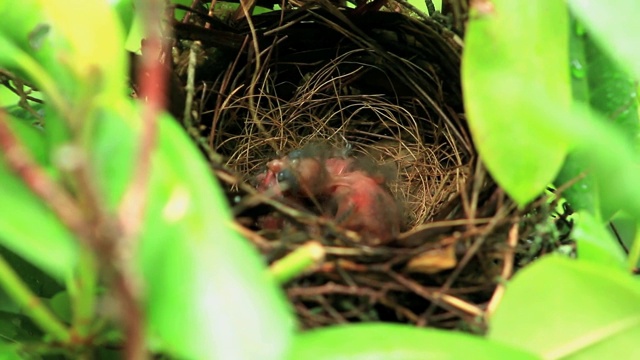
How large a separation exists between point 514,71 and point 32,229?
37 centimetres

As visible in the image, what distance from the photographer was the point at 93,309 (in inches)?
18.8

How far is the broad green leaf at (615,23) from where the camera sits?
1.51ft

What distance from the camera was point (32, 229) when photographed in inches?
16.0

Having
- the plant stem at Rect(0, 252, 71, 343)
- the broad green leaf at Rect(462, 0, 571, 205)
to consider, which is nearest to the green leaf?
the plant stem at Rect(0, 252, 71, 343)

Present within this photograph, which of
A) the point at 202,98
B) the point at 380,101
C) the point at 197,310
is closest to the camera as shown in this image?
the point at 197,310

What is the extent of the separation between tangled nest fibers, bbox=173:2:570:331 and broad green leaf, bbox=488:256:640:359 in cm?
7

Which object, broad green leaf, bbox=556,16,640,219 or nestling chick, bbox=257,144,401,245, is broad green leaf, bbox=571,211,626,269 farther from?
nestling chick, bbox=257,144,401,245

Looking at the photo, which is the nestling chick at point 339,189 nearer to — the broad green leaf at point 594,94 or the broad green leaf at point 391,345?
the broad green leaf at point 594,94

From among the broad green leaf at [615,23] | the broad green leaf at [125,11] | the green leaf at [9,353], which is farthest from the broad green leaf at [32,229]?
the broad green leaf at [615,23]

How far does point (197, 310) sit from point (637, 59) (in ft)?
1.11

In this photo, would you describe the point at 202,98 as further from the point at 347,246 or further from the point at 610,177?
the point at 610,177

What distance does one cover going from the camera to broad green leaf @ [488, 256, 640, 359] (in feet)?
1.66

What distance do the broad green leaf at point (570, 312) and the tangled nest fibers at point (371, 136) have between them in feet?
0.23

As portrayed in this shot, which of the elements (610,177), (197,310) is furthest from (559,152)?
(197,310)
